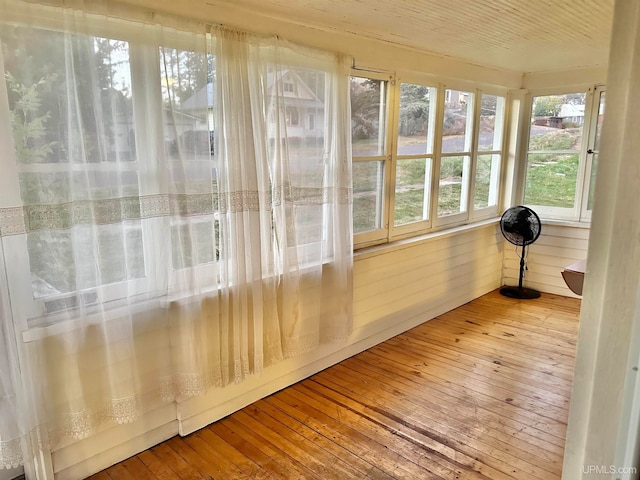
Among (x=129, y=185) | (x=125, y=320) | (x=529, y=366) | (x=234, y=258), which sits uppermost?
(x=129, y=185)

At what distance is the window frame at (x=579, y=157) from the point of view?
427 centimetres

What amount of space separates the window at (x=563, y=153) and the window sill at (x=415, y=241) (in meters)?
0.60

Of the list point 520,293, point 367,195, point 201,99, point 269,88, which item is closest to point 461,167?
point 367,195

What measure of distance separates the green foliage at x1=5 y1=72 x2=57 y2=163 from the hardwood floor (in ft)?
4.87

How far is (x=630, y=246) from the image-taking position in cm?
52

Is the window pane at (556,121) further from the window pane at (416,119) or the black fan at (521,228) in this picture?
the window pane at (416,119)

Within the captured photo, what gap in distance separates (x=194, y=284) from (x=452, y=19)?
2.04 m

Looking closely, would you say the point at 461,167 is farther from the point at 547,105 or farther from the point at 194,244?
the point at 194,244

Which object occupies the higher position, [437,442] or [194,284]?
[194,284]

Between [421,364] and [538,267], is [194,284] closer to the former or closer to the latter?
[421,364]

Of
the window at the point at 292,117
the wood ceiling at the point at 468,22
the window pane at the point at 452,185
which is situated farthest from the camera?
the window pane at the point at 452,185

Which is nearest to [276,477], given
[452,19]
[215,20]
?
[215,20]

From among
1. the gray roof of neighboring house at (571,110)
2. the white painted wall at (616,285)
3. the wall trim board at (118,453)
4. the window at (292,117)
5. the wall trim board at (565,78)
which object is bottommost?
the wall trim board at (118,453)

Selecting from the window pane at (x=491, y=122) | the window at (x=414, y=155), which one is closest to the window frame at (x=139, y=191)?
the window at (x=414, y=155)
